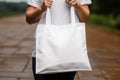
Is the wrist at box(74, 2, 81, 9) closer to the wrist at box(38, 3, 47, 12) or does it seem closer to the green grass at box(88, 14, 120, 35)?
the wrist at box(38, 3, 47, 12)

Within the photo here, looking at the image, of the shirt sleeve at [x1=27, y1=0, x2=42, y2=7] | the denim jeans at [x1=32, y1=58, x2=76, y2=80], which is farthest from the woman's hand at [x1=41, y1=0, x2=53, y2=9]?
the denim jeans at [x1=32, y1=58, x2=76, y2=80]

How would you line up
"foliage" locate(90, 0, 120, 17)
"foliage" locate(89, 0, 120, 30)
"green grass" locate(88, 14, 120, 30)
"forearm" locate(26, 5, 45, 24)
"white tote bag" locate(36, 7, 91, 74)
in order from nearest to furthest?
"white tote bag" locate(36, 7, 91, 74) → "forearm" locate(26, 5, 45, 24) → "green grass" locate(88, 14, 120, 30) → "foliage" locate(89, 0, 120, 30) → "foliage" locate(90, 0, 120, 17)

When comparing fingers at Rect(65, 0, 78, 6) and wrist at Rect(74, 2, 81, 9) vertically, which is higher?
fingers at Rect(65, 0, 78, 6)

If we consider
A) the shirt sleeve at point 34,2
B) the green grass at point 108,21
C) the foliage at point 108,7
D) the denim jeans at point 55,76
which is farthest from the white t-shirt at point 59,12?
the foliage at point 108,7

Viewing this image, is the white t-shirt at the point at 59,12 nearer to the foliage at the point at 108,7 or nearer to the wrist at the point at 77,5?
the wrist at the point at 77,5

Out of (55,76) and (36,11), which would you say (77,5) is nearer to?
(36,11)

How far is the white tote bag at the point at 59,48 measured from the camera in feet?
8.96

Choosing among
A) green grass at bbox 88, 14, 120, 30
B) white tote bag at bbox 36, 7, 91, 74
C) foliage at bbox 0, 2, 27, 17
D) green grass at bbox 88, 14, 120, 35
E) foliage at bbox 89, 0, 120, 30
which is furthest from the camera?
foliage at bbox 0, 2, 27, 17

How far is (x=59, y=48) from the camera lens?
107 inches

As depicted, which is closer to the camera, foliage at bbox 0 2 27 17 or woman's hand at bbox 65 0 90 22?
woman's hand at bbox 65 0 90 22

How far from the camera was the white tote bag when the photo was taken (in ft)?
8.96

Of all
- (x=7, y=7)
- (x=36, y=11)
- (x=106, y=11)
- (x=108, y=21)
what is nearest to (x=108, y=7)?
(x=106, y=11)

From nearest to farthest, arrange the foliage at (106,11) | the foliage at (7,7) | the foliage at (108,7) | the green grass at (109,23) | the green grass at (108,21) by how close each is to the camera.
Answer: the green grass at (109,23) → the green grass at (108,21) → the foliage at (106,11) → the foliage at (108,7) → the foliage at (7,7)

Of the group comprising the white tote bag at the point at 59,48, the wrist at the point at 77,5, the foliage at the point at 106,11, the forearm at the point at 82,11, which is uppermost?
the wrist at the point at 77,5
